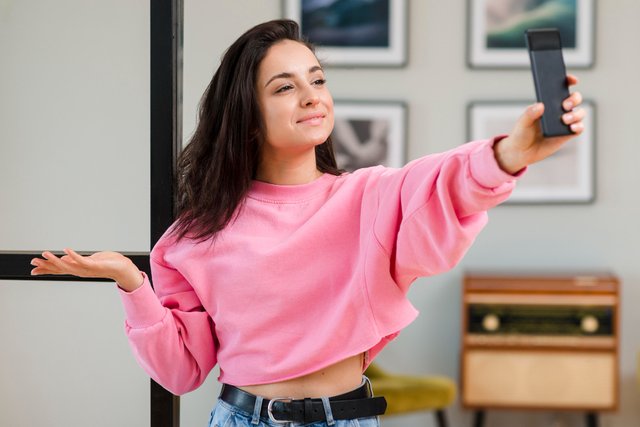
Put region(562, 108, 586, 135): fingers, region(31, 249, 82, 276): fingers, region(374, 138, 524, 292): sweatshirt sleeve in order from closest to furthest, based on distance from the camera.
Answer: region(562, 108, 586, 135): fingers → region(374, 138, 524, 292): sweatshirt sleeve → region(31, 249, 82, 276): fingers

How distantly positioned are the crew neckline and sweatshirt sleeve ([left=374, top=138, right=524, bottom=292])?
13 centimetres

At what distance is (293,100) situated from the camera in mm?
1391

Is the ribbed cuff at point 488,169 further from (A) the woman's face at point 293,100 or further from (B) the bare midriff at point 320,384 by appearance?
(B) the bare midriff at point 320,384

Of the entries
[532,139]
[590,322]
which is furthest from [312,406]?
[590,322]

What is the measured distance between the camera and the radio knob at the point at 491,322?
357 cm

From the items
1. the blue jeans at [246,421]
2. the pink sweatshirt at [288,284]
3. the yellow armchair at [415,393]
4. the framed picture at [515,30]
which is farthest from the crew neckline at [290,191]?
the framed picture at [515,30]

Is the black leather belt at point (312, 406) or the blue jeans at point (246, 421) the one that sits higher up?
the black leather belt at point (312, 406)

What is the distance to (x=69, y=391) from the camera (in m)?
1.83

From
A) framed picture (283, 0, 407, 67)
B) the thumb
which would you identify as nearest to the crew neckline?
the thumb

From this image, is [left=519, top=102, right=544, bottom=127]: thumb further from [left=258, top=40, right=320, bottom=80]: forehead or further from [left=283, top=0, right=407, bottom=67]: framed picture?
[left=283, top=0, right=407, bottom=67]: framed picture

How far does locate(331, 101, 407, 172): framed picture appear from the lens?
12.8 feet

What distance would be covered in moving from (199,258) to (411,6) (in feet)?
8.70

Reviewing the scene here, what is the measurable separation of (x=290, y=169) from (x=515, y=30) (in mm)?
2680

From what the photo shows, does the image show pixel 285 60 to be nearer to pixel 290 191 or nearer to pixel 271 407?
pixel 290 191
